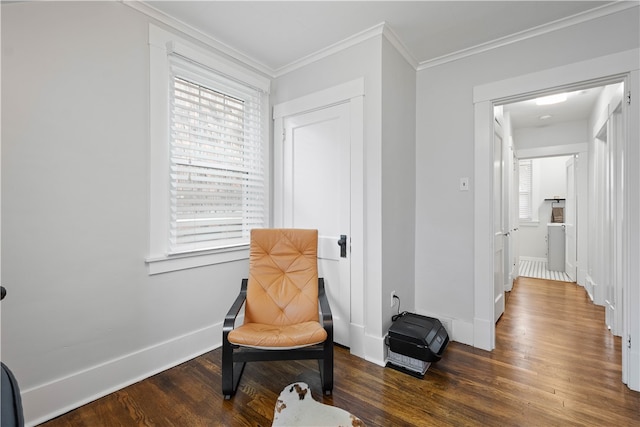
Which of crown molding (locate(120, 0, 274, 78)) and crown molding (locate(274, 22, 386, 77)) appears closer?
crown molding (locate(120, 0, 274, 78))

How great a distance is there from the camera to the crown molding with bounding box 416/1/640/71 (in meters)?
2.03

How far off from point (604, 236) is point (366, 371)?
305 cm

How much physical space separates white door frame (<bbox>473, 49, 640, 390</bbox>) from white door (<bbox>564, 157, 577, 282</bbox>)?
343 cm

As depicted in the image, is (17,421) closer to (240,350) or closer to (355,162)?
(240,350)

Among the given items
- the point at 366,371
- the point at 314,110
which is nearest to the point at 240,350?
the point at 366,371

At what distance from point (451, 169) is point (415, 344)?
1.55m

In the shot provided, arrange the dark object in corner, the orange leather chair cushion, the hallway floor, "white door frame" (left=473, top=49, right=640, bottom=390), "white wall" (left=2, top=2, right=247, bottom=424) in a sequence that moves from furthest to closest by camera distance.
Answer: the hallway floor → the orange leather chair cushion → "white door frame" (left=473, top=49, right=640, bottom=390) → "white wall" (left=2, top=2, right=247, bottom=424) → the dark object in corner

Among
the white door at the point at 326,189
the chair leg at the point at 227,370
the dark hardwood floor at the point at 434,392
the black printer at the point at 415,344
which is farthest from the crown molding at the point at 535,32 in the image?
the chair leg at the point at 227,370

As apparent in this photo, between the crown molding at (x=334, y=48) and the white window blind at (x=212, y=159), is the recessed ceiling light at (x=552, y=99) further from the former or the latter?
the white window blind at (x=212, y=159)

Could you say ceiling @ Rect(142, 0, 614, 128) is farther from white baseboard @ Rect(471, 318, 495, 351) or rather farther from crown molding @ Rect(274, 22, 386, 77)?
white baseboard @ Rect(471, 318, 495, 351)

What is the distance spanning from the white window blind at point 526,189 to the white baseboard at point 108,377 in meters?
7.15

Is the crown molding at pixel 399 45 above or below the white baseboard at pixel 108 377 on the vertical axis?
above

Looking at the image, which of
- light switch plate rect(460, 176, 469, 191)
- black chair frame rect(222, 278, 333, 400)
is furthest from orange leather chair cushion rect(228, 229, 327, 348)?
light switch plate rect(460, 176, 469, 191)

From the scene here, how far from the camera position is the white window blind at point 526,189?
675 cm
